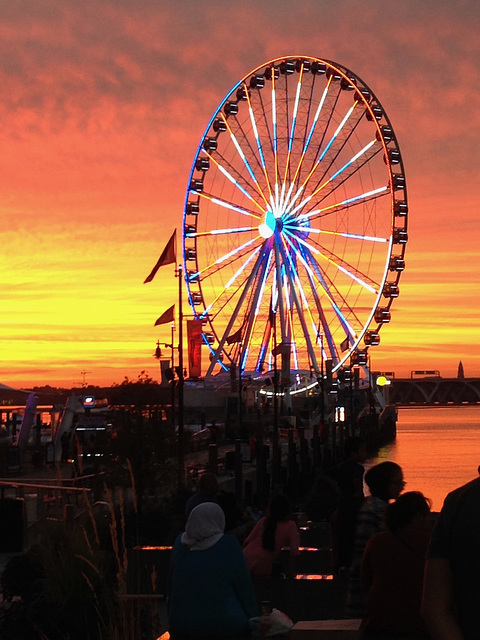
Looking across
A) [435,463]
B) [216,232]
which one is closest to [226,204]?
[216,232]

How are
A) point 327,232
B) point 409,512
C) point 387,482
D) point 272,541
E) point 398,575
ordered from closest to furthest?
point 409,512 < point 398,575 < point 387,482 < point 272,541 < point 327,232

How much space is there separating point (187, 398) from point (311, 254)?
1953 inches

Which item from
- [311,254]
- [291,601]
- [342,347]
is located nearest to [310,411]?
[342,347]

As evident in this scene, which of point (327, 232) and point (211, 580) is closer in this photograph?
point (211, 580)

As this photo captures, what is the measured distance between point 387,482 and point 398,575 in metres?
1.57

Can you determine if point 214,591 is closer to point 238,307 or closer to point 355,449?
point 355,449

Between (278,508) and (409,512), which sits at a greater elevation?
(409,512)

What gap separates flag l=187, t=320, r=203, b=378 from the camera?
181 ft

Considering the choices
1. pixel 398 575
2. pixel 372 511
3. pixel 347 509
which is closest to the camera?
pixel 398 575

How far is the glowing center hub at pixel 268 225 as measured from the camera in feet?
171

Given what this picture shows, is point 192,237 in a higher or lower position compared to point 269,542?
higher

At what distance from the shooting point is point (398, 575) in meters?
6.47

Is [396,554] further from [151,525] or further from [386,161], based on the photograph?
[386,161]

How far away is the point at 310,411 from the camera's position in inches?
3396
